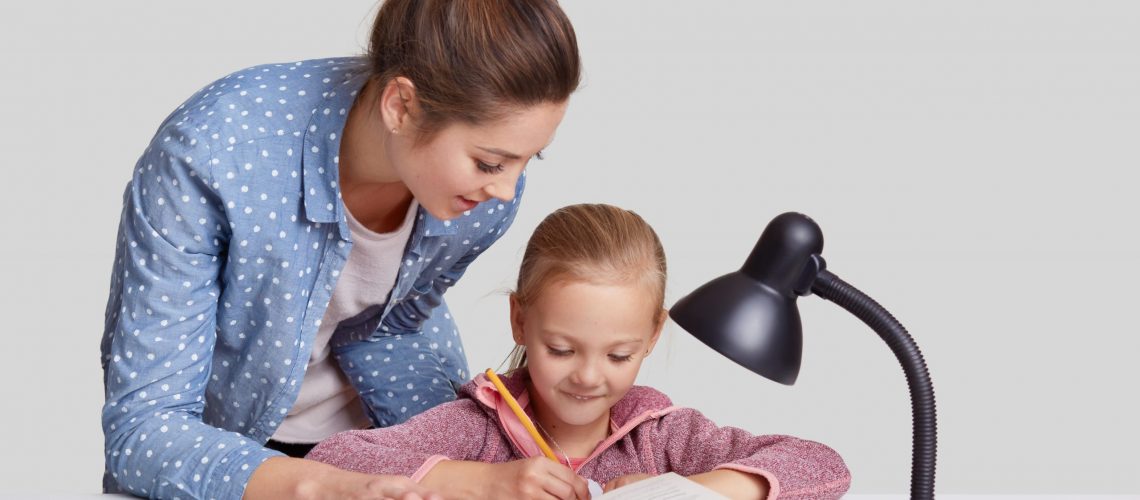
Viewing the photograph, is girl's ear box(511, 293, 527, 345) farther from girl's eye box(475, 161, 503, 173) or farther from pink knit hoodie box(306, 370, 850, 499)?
girl's eye box(475, 161, 503, 173)

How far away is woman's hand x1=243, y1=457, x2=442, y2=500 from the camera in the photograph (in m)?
1.70

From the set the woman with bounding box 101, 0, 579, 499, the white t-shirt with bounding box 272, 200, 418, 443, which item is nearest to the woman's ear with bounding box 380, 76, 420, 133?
the woman with bounding box 101, 0, 579, 499

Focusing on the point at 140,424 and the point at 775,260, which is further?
the point at 140,424

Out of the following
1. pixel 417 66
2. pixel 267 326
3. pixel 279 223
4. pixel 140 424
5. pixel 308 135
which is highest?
pixel 417 66

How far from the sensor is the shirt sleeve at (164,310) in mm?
1904

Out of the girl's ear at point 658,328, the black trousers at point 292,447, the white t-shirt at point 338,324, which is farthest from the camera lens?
the black trousers at point 292,447

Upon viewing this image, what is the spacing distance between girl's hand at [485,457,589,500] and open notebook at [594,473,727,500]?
0.23ft

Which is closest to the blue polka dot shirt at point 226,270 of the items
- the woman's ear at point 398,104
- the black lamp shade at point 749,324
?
the woman's ear at point 398,104

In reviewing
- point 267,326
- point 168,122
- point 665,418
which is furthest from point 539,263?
point 168,122

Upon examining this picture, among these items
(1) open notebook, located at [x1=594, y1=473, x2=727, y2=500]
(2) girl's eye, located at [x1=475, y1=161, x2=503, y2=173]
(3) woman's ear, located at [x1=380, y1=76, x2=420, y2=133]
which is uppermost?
(3) woman's ear, located at [x1=380, y1=76, x2=420, y2=133]

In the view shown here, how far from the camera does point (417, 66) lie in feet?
6.27

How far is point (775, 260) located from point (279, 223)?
83cm

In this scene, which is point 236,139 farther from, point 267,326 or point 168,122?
point 267,326

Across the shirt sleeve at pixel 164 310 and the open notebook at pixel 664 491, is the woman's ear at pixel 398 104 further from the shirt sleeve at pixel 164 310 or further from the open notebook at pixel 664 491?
the open notebook at pixel 664 491
